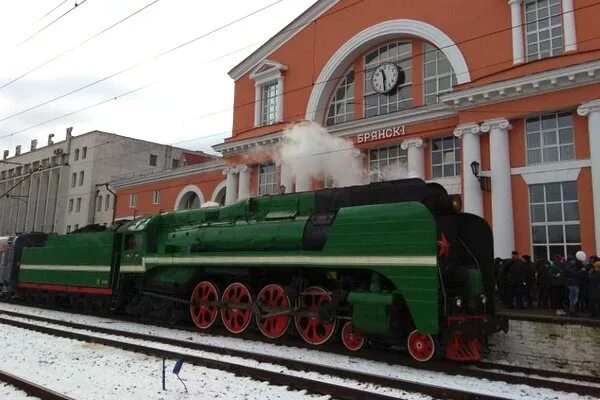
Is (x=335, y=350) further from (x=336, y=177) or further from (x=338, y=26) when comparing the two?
(x=338, y=26)

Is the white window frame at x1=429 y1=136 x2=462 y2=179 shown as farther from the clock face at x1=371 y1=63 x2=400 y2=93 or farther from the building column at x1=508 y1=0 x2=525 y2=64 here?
the building column at x1=508 y1=0 x2=525 y2=64

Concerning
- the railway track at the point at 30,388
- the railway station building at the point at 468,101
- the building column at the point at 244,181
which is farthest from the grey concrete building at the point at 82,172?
the railway track at the point at 30,388

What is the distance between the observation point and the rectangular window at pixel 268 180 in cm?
2352

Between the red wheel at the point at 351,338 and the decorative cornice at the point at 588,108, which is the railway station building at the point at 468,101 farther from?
the red wheel at the point at 351,338

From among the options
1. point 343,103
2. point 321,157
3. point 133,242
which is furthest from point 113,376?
point 343,103

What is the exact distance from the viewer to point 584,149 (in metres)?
14.8

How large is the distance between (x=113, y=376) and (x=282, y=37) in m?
19.9

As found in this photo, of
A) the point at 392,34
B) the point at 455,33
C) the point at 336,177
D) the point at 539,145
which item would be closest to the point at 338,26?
the point at 392,34

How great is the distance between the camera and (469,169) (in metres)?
16.5

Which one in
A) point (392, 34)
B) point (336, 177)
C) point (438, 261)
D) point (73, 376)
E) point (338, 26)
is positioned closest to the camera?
point (73, 376)

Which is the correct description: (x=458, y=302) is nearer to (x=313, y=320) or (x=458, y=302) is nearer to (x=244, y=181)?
(x=313, y=320)

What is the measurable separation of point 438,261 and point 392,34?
14.5 metres

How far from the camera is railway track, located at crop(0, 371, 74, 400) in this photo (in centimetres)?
588

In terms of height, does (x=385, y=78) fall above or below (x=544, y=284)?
above
